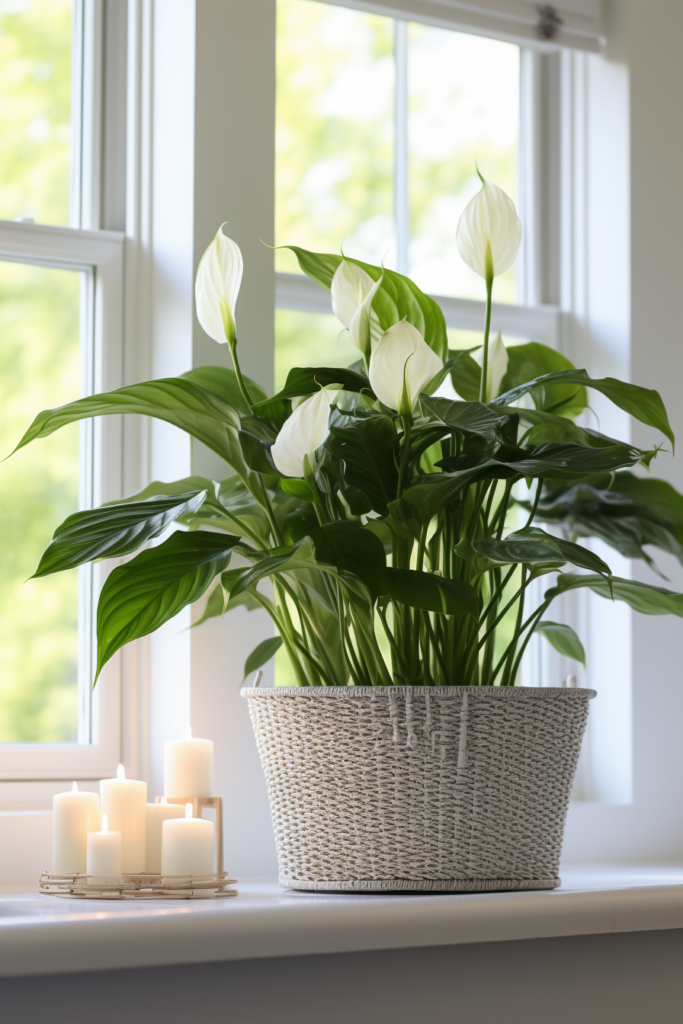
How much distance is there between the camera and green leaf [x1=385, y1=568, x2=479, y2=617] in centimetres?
90

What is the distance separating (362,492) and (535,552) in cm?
18

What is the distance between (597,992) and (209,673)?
522mm

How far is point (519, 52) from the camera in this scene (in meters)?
1.73

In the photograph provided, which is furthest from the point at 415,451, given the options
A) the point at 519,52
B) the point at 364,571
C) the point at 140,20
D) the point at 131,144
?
the point at 519,52

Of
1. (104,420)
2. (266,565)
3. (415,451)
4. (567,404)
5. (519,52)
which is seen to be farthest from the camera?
(519,52)

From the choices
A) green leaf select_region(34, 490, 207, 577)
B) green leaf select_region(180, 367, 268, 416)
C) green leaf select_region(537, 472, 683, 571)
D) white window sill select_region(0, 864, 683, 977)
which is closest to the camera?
white window sill select_region(0, 864, 683, 977)

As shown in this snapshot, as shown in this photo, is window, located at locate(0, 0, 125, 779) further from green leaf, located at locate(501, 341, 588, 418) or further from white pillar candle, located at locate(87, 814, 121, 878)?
green leaf, located at locate(501, 341, 588, 418)

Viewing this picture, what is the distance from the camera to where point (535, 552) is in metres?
0.91

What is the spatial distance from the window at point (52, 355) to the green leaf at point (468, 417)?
0.55 metres

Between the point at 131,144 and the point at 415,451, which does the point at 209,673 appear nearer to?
the point at 415,451

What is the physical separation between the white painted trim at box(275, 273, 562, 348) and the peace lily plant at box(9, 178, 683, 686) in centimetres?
36

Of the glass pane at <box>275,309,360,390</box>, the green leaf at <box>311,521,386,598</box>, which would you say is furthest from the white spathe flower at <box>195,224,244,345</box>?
the glass pane at <box>275,309,360,390</box>

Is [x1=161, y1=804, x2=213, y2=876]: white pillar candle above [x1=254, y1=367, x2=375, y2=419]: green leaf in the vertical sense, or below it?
below

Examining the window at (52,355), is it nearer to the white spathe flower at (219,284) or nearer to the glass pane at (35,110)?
the glass pane at (35,110)
